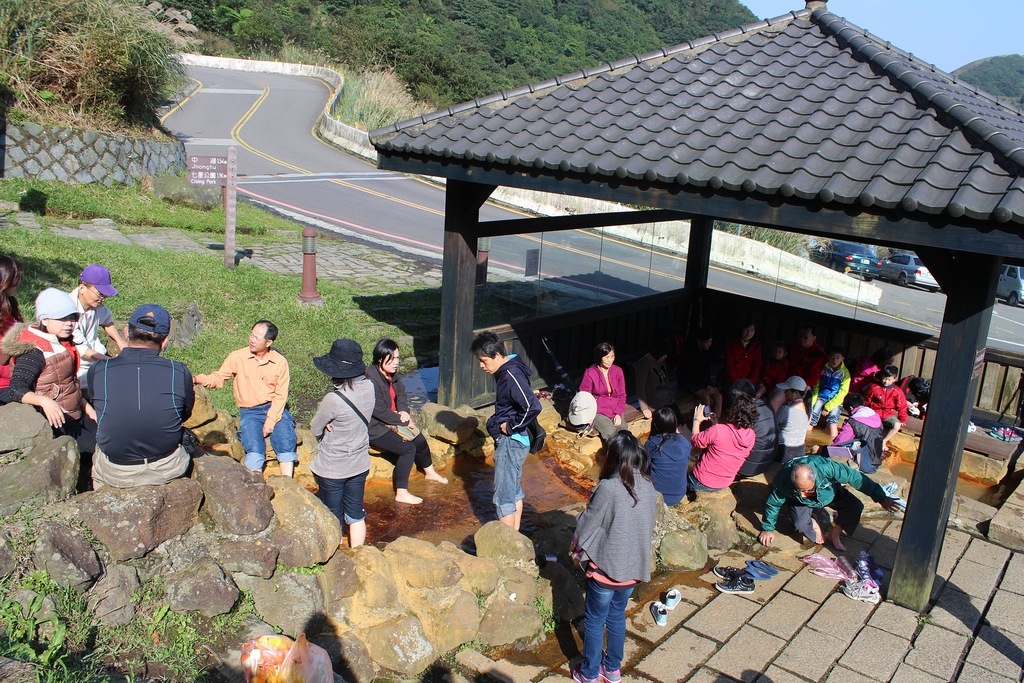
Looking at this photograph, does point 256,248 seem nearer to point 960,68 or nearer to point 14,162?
point 14,162

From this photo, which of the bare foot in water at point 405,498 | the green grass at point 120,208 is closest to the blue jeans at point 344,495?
the bare foot in water at point 405,498

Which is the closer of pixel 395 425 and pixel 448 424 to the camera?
pixel 395 425

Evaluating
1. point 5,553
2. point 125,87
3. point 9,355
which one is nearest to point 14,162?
point 125,87

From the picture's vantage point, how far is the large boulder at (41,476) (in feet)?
12.8

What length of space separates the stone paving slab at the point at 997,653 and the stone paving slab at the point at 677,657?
1.72 metres

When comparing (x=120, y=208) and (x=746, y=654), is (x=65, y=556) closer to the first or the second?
(x=746, y=654)

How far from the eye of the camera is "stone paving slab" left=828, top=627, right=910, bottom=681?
488 cm

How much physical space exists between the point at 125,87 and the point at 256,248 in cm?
497

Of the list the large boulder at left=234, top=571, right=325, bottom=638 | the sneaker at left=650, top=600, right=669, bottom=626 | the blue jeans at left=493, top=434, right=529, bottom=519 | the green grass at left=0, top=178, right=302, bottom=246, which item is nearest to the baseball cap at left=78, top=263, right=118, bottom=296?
the large boulder at left=234, top=571, right=325, bottom=638

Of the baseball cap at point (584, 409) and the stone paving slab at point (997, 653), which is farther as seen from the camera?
the baseball cap at point (584, 409)

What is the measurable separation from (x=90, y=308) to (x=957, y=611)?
6633 millimetres

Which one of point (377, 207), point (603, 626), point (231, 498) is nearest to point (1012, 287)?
point (377, 207)

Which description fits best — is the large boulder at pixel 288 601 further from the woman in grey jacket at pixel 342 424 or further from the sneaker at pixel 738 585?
the sneaker at pixel 738 585

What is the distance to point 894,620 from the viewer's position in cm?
548
